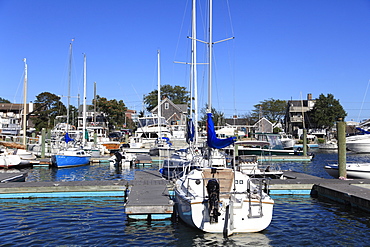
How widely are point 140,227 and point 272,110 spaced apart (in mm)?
102135

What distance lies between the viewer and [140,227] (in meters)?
14.1

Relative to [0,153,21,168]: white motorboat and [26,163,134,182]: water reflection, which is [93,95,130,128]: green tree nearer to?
[26,163,134,182]: water reflection

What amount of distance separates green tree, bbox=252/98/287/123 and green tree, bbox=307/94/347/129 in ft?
61.3

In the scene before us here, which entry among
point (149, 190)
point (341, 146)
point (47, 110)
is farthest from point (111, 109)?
point (149, 190)

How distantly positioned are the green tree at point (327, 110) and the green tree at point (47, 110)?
62.5 metres

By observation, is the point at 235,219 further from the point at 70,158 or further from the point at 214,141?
the point at 70,158

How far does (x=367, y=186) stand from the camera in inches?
794

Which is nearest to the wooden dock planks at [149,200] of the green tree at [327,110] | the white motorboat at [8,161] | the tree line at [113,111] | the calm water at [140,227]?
the calm water at [140,227]

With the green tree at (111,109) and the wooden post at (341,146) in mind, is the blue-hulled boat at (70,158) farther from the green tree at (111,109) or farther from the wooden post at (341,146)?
the green tree at (111,109)

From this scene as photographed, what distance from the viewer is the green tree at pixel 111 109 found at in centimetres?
8728

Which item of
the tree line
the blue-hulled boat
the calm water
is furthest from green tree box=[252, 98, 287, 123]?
the calm water

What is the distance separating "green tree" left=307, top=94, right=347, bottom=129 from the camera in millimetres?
92000

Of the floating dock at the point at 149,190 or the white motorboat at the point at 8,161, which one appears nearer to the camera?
the floating dock at the point at 149,190

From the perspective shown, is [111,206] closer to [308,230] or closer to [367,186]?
[308,230]
